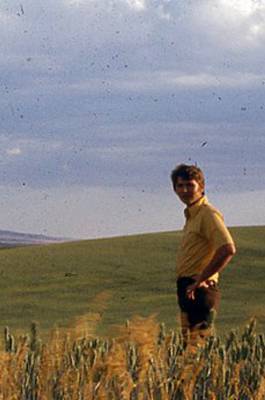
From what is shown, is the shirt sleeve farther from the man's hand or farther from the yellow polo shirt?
the man's hand

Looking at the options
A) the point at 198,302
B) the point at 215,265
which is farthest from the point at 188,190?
the point at 198,302

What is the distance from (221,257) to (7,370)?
248 centimetres

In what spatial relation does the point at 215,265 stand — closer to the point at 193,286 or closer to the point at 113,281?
the point at 193,286

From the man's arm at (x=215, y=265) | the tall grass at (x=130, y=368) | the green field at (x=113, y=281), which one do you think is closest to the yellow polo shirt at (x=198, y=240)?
the man's arm at (x=215, y=265)

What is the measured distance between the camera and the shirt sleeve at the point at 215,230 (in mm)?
7883

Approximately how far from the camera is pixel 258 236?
1156 inches

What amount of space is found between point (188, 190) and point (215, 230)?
33cm

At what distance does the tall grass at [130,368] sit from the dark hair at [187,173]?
1582 mm

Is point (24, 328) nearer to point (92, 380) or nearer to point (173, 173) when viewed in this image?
point (173, 173)

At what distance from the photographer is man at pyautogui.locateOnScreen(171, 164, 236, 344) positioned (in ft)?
25.9

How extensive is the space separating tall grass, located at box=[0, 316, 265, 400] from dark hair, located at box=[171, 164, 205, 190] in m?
1.58

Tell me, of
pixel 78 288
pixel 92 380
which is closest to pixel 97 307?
pixel 92 380

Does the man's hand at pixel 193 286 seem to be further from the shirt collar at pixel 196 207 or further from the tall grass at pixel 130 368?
the tall grass at pixel 130 368

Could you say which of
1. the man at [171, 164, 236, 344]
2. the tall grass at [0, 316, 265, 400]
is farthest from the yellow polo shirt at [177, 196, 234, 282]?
the tall grass at [0, 316, 265, 400]
